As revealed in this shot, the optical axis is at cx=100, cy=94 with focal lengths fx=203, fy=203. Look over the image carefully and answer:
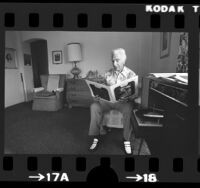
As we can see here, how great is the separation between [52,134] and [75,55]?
45cm

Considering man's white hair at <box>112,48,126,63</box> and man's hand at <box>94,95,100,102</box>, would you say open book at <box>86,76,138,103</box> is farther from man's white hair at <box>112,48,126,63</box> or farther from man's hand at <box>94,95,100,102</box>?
man's white hair at <box>112,48,126,63</box>

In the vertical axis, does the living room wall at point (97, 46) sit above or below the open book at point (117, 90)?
above

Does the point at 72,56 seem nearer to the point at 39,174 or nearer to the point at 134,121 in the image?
the point at 134,121

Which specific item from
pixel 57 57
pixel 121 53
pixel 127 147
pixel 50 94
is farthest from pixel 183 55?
pixel 50 94

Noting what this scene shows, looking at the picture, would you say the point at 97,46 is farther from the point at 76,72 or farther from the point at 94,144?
the point at 94,144

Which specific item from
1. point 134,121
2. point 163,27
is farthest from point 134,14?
point 134,121

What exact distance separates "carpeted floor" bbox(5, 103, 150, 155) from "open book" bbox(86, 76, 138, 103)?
134 mm

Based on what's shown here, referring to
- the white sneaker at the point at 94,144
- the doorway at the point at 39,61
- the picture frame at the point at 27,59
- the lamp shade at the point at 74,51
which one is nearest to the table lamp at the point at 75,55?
the lamp shade at the point at 74,51

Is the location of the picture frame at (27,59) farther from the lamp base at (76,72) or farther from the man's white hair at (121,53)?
the man's white hair at (121,53)

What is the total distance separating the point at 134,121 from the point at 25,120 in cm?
59

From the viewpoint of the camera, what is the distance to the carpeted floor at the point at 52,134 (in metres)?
1.03

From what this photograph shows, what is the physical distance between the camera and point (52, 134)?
1134 mm

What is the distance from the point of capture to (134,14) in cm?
86

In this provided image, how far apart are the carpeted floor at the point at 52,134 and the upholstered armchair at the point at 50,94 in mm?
40
